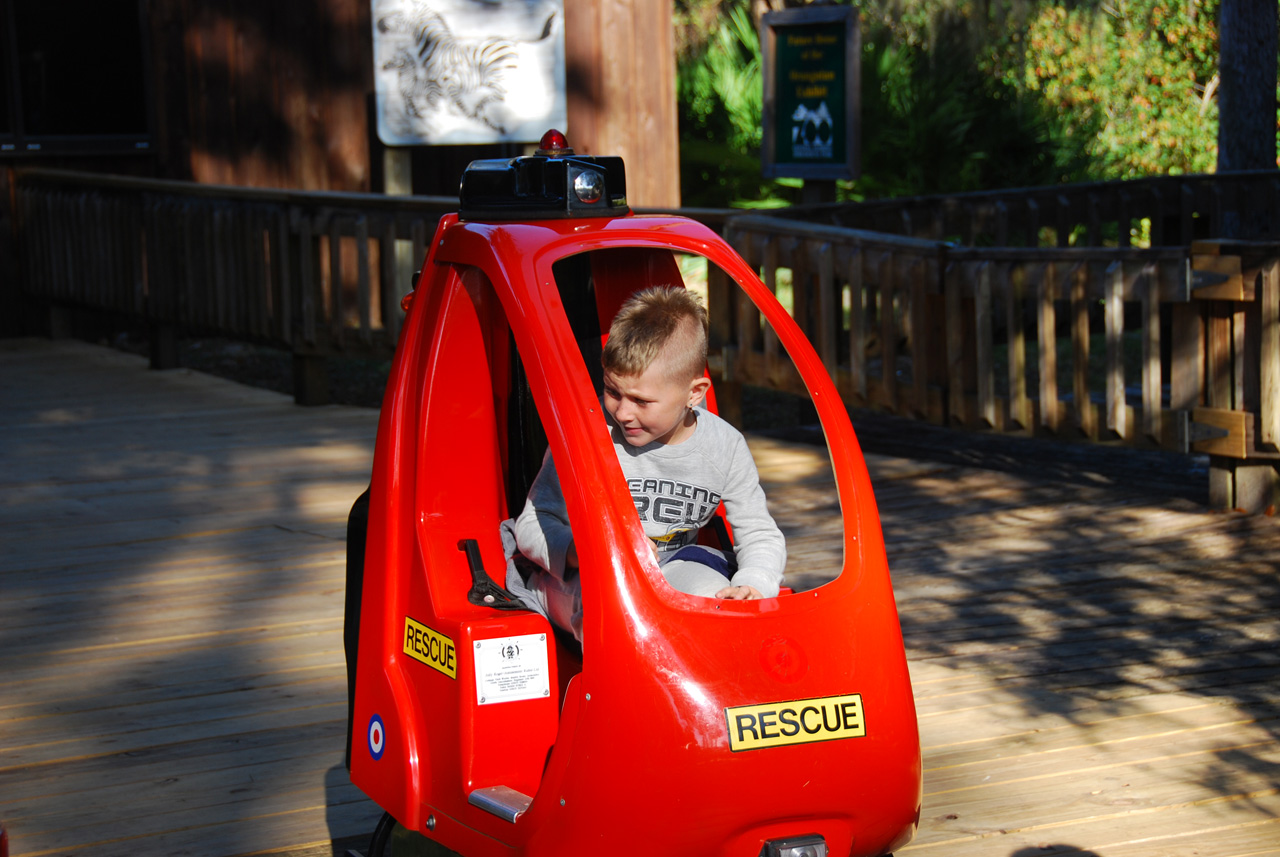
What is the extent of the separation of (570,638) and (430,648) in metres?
0.27

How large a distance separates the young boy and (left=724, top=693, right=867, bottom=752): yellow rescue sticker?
268 millimetres

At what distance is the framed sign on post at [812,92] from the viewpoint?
9242 mm

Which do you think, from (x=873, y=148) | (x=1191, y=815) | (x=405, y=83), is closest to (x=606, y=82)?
(x=405, y=83)

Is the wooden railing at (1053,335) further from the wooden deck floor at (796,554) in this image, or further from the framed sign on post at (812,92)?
the framed sign on post at (812,92)

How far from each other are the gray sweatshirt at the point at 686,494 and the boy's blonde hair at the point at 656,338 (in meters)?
0.16

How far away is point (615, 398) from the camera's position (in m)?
2.75

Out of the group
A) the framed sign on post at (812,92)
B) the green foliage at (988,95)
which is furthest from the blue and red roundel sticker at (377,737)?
the green foliage at (988,95)

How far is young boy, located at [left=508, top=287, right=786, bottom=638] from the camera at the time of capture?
269 cm

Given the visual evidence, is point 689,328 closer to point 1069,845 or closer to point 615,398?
point 615,398

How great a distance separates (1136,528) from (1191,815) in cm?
272

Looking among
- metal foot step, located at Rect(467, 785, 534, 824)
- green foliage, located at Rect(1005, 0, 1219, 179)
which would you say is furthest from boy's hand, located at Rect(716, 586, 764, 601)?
green foliage, located at Rect(1005, 0, 1219, 179)

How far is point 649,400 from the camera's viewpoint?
2701mm

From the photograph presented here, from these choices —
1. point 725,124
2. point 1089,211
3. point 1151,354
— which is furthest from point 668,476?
point 725,124

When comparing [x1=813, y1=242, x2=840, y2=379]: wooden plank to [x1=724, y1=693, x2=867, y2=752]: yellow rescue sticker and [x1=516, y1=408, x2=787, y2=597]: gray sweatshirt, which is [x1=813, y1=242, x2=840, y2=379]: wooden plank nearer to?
[x1=516, y1=408, x2=787, y2=597]: gray sweatshirt
